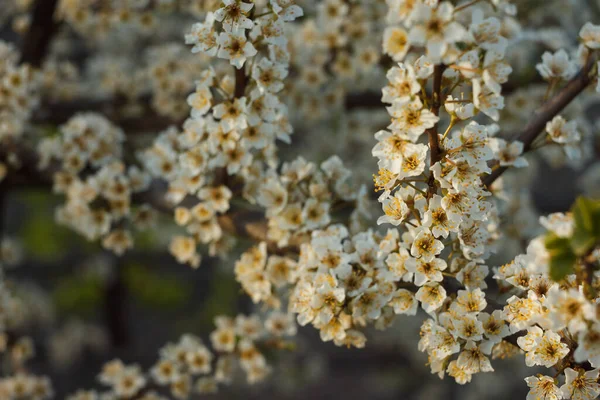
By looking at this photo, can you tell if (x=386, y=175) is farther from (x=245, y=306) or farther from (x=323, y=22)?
(x=245, y=306)

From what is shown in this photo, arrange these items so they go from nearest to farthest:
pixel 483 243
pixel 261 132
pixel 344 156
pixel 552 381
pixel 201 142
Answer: pixel 552 381
pixel 483 243
pixel 261 132
pixel 201 142
pixel 344 156

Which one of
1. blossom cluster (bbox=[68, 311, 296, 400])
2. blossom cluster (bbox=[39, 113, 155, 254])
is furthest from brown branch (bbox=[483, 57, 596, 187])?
blossom cluster (bbox=[39, 113, 155, 254])

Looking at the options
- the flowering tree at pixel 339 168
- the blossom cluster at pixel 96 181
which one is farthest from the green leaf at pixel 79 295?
the blossom cluster at pixel 96 181

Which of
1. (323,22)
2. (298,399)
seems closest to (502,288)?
(323,22)

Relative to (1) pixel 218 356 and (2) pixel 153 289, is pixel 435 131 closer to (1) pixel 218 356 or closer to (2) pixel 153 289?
(1) pixel 218 356

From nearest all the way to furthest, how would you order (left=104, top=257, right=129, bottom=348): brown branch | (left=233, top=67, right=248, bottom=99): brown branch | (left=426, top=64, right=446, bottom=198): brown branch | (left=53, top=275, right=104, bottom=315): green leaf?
(left=426, top=64, right=446, bottom=198): brown branch → (left=233, top=67, right=248, bottom=99): brown branch → (left=104, top=257, right=129, bottom=348): brown branch → (left=53, top=275, right=104, bottom=315): green leaf

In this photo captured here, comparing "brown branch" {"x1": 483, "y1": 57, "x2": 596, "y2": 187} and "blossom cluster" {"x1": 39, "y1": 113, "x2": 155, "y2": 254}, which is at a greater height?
"blossom cluster" {"x1": 39, "y1": 113, "x2": 155, "y2": 254}

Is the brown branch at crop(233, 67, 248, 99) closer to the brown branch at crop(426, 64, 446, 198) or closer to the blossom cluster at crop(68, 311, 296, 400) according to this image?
the brown branch at crop(426, 64, 446, 198)

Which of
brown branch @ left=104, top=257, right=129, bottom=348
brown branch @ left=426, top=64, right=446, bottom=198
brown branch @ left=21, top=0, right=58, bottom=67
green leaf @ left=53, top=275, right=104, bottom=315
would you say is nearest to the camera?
brown branch @ left=426, top=64, right=446, bottom=198
